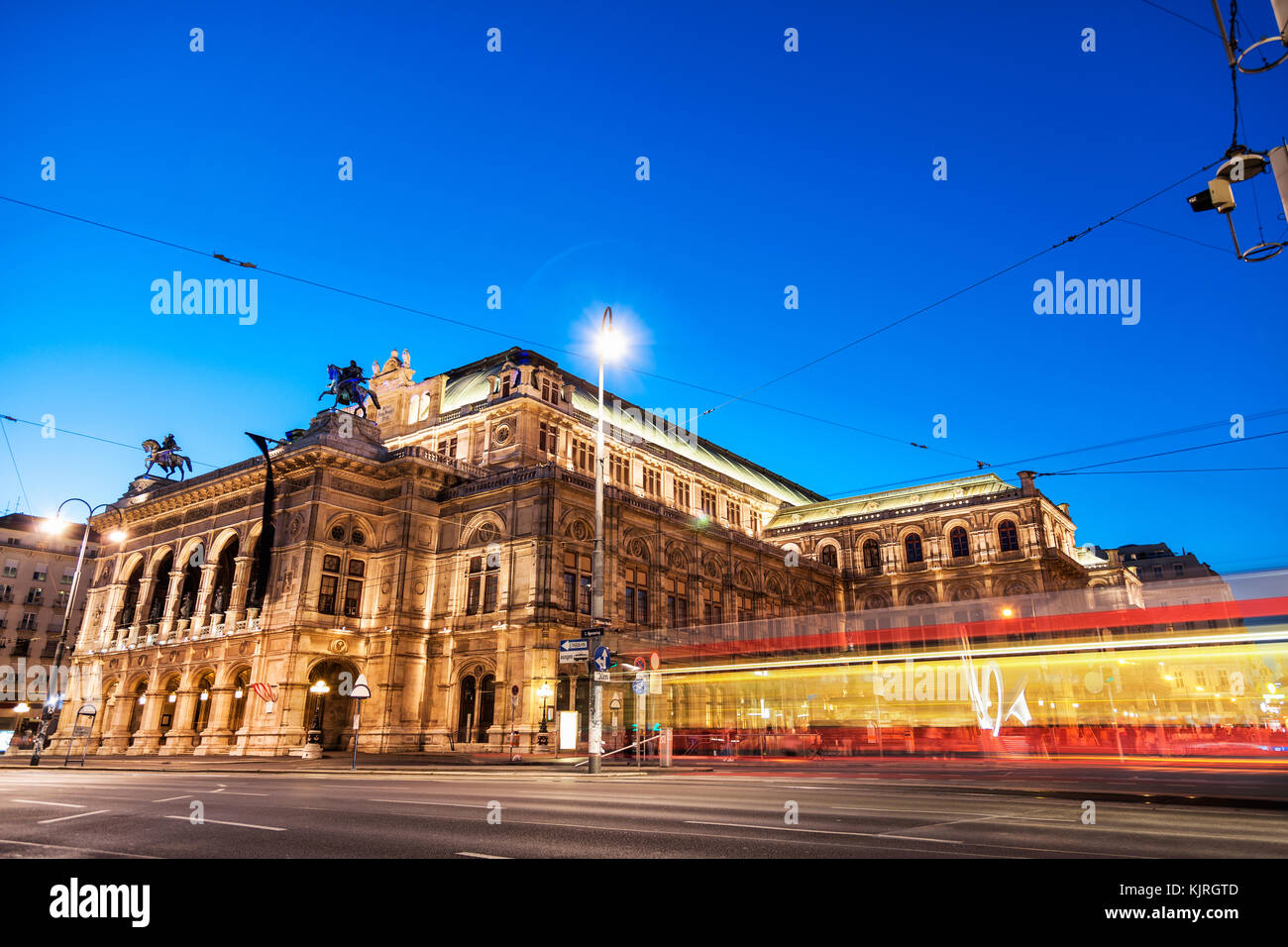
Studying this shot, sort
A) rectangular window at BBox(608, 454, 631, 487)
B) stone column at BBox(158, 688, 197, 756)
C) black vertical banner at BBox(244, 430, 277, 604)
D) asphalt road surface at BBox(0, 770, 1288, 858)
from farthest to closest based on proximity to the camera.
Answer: rectangular window at BBox(608, 454, 631, 487) → stone column at BBox(158, 688, 197, 756) → black vertical banner at BBox(244, 430, 277, 604) → asphalt road surface at BBox(0, 770, 1288, 858)

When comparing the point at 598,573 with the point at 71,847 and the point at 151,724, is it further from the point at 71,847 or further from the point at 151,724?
the point at 151,724

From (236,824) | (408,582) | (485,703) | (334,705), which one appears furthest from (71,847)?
(334,705)

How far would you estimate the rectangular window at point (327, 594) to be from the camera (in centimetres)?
4316

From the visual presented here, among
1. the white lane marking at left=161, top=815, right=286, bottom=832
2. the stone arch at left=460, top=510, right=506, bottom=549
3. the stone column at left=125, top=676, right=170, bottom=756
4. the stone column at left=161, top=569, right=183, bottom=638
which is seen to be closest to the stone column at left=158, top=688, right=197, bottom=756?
the stone column at left=125, top=676, right=170, bottom=756

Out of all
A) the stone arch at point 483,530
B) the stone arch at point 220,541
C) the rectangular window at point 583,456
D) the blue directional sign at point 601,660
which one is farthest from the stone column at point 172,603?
the blue directional sign at point 601,660

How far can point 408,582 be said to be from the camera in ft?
149

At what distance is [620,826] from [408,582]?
38990mm

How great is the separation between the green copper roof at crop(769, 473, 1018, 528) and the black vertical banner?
46813 mm

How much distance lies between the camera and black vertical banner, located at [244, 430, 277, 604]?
4309 centimetres

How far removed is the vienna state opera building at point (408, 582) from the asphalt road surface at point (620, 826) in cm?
2038

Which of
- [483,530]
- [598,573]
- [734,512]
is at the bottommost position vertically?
[598,573]

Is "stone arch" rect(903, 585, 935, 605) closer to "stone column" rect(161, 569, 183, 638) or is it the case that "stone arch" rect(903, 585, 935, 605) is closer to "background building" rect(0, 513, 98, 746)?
"stone column" rect(161, 569, 183, 638)

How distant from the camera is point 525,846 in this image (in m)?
7.12
